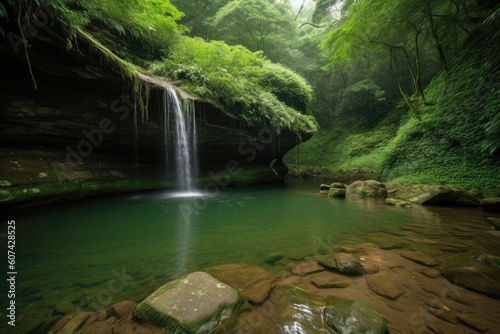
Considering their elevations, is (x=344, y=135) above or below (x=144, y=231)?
above

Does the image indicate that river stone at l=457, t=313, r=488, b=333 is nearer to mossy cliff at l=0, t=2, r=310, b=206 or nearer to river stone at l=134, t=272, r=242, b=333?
river stone at l=134, t=272, r=242, b=333

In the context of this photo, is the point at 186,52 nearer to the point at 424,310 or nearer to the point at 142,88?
the point at 142,88

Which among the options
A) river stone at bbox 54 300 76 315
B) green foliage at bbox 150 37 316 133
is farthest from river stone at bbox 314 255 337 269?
green foliage at bbox 150 37 316 133

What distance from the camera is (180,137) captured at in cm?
827

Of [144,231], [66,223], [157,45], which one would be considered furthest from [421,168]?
[157,45]

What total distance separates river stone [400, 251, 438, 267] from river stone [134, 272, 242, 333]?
234cm

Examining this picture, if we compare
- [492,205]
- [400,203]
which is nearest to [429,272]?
[400,203]

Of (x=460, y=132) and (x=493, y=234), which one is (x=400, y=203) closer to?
(x=493, y=234)

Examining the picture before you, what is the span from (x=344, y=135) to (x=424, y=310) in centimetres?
2024

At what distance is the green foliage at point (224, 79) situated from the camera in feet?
27.4

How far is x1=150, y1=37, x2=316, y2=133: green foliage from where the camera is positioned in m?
8.35

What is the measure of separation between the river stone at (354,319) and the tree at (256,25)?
1767cm

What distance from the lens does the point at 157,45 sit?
9352 millimetres

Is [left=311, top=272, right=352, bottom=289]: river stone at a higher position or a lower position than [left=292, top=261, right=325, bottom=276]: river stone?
lower
